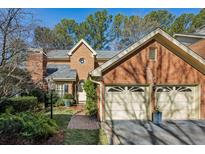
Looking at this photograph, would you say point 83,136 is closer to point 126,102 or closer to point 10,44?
point 126,102

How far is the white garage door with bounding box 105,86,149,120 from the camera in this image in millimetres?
13539

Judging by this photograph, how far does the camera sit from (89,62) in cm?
2455

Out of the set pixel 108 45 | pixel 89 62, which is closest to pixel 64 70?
pixel 89 62

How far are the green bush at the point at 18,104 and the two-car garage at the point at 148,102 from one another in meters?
6.71

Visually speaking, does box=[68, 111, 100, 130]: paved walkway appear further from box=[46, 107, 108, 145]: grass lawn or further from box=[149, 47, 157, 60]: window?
box=[149, 47, 157, 60]: window

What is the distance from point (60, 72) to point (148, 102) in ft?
39.3

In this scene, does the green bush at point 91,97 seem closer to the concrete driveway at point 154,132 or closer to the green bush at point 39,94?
the concrete driveway at point 154,132

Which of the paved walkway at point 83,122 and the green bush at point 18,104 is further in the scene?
the green bush at point 18,104

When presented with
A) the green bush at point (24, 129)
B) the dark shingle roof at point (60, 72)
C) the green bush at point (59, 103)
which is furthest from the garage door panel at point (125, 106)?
the dark shingle roof at point (60, 72)

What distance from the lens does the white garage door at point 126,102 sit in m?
13.5

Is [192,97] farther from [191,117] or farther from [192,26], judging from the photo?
[192,26]

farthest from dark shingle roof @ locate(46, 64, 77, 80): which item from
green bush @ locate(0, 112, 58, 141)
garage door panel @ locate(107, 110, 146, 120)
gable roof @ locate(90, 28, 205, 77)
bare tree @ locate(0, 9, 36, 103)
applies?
green bush @ locate(0, 112, 58, 141)

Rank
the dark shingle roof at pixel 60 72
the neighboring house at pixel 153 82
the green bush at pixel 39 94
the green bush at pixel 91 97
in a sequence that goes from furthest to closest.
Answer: the dark shingle roof at pixel 60 72 → the green bush at pixel 39 94 → the green bush at pixel 91 97 → the neighboring house at pixel 153 82

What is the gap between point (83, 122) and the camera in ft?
46.4
